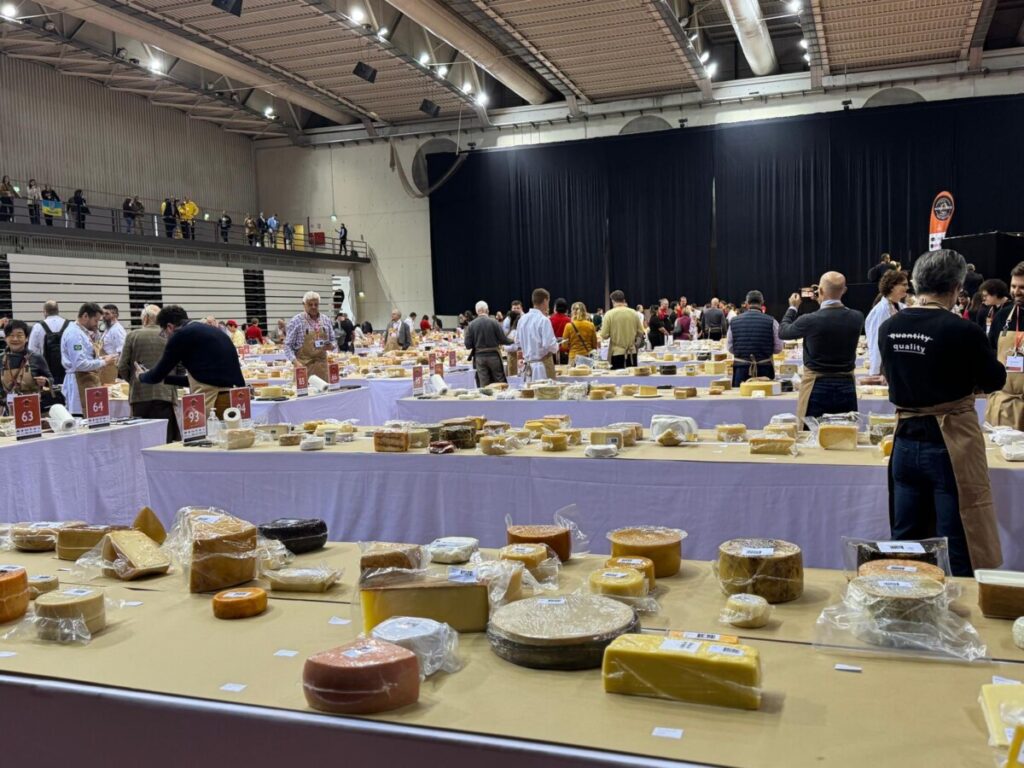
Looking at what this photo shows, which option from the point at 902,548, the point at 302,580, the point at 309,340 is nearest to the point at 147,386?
the point at 309,340

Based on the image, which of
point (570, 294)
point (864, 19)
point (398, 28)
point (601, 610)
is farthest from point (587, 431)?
point (570, 294)

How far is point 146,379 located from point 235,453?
4.17 ft

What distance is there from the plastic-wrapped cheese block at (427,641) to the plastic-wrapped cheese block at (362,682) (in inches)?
2.6

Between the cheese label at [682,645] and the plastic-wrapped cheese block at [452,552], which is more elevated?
the plastic-wrapped cheese block at [452,552]

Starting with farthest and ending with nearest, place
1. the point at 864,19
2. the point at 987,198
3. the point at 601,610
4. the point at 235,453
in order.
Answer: the point at 987,198
the point at 864,19
the point at 235,453
the point at 601,610

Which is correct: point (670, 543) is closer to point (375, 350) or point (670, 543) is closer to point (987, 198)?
point (375, 350)

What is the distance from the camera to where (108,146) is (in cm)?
2044

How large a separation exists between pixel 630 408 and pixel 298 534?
12.8 feet

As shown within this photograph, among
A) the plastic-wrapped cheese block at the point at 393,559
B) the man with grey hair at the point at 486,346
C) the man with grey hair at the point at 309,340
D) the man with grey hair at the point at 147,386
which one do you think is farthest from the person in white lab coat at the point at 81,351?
the plastic-wrapped cheese block at the point at 393,559

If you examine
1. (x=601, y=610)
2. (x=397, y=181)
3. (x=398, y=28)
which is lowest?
(x=601, y=610)

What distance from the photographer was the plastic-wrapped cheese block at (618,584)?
5.27 feet

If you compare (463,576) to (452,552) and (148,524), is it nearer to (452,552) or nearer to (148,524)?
(452,552)

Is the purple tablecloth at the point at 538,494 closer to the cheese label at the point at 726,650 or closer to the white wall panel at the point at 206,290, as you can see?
the cheese label at the point at 726,650

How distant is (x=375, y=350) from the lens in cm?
1421
